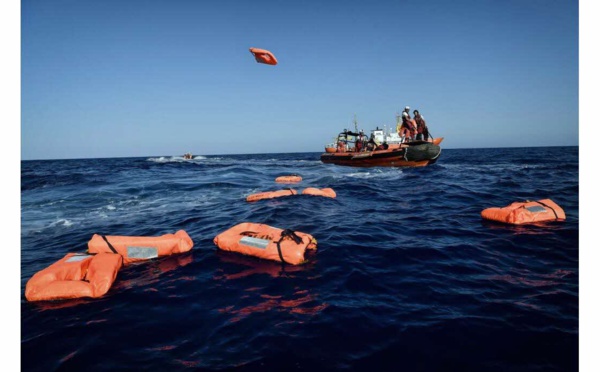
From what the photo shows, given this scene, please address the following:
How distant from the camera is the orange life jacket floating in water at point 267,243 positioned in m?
5.87

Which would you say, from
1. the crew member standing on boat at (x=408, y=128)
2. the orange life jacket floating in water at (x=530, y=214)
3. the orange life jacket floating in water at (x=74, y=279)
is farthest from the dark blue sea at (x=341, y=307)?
the crew member standing on boat at (x=408, y=128)

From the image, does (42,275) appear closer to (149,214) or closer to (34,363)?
(34,363)

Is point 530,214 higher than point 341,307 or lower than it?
higher

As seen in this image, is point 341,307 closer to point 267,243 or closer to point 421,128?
point 267,243

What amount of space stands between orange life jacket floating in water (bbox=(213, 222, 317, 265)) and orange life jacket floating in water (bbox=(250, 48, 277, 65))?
247 inches

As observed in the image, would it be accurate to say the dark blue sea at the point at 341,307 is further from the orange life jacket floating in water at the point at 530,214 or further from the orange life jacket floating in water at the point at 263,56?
the orange life jacket floating in water at the point at 263,56

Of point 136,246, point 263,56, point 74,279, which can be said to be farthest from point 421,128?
point 74,279

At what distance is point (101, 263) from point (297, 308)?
4030 millimetres

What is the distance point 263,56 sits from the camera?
32.2ft

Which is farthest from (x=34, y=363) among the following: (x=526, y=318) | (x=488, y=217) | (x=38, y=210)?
(x=38, y=210)

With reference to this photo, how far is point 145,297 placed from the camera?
487cm

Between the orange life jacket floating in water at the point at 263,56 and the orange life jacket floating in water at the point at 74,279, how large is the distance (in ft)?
25.9

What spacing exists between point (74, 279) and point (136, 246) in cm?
143

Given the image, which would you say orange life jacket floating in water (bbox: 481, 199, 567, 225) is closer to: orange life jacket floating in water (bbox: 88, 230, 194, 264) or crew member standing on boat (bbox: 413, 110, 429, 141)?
orange life jacket floating in water (bbox: 88, 230, 194, 264)
